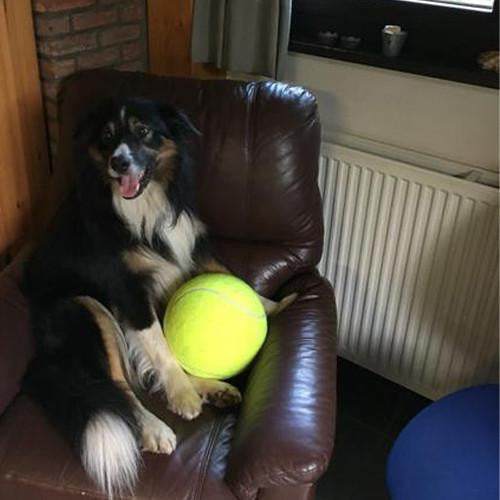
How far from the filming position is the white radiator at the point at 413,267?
1.73 m

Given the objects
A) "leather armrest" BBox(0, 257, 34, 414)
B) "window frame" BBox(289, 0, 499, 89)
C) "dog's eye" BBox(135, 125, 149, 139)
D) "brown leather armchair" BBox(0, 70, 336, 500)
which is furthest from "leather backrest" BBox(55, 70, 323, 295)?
"leather armrest" BBox(0, 257, 34, 414)

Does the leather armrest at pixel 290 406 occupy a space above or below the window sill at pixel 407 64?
below

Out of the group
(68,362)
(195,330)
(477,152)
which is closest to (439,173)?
(477,152)

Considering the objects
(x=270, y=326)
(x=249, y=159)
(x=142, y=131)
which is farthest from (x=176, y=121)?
(x=270, y=326)

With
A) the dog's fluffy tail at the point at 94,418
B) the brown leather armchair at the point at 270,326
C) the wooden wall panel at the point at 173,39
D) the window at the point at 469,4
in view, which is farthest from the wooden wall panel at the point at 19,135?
the window at the point at 469,4

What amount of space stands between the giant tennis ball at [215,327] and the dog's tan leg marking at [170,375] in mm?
21

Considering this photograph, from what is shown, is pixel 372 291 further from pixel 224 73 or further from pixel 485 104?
pixel 224 73

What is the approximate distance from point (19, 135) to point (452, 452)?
1.57m

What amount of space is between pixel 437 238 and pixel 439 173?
192 millimetres

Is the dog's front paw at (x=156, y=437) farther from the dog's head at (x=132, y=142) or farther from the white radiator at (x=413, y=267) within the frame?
the white radiator at (x=413, y=267)

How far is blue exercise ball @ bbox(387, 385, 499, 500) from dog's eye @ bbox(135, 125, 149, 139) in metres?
0.94

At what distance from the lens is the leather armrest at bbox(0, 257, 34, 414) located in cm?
148

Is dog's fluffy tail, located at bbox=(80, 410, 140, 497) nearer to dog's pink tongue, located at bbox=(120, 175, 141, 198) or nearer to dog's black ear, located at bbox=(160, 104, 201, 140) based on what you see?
dog's pink tongue, located at bbox=(120, 175, 141, 198)

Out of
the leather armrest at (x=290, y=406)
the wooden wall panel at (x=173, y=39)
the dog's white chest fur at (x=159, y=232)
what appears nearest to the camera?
the leather armrest at (x=290, y=406)
